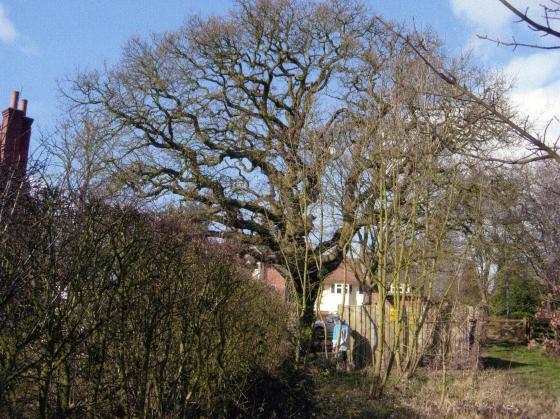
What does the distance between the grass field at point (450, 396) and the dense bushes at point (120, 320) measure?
189 centimetres

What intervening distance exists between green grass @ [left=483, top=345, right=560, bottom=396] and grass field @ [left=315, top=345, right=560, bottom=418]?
0.04m

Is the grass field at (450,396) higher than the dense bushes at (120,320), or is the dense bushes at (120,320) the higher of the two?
the dense bushes at (120,320)

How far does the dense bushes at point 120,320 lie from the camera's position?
3676 millimetres

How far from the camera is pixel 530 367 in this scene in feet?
61.0

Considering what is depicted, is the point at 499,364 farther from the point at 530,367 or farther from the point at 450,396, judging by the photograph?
the point at 450,396

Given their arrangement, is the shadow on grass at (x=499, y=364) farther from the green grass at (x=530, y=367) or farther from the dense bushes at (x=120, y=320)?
the dense bushes at (x=120, y=320)

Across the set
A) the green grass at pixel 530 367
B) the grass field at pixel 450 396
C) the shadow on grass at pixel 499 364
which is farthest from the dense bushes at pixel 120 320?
the shadow on grass at pixel 499 364

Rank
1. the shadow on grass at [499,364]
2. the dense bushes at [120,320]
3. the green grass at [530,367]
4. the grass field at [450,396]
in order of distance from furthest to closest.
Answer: the shadow on grass at [499,364] < the green grass at [530,367] < the grass field at [450,396] < the dense bushes at [120,320]

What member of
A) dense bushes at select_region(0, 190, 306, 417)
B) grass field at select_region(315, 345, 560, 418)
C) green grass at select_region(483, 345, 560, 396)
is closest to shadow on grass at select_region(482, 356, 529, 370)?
green grass at select_region(483, 345, 560, 396)

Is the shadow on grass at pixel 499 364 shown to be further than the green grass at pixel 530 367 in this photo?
Yes

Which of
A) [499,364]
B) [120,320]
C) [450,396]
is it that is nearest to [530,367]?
[499,364]

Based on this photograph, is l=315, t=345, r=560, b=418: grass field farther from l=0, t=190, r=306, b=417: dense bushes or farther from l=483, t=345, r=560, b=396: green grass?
l=0, t=190, r=306, b=417: dense bushes

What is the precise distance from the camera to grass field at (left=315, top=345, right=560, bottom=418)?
9.45 metres

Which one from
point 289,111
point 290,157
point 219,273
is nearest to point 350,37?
point 289,111
